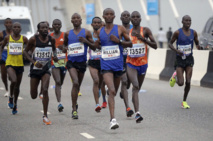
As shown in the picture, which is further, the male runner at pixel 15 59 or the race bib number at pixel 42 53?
the male runner at pixel 15 59

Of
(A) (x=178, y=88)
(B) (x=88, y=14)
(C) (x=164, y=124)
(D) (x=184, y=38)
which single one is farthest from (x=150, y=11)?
(C) (x=164, y=124)

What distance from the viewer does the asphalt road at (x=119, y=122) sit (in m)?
10.1

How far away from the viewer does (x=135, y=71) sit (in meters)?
11.8

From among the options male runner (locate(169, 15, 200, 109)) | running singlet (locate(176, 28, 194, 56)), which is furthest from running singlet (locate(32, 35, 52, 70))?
running singlet (locate(176, 28, 194, 56))

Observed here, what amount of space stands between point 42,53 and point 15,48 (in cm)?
158

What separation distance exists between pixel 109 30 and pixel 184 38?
3334mm

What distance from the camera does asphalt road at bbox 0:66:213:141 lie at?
33.2 ft

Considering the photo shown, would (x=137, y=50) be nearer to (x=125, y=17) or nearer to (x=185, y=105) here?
(x=125, y=17)

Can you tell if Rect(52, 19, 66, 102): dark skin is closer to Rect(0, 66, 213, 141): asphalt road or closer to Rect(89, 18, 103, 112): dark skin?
Rect(0, 66, 213, 141): asphalt road

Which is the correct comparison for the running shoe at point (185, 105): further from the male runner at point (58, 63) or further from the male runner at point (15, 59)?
the male runner at point (15, 59)

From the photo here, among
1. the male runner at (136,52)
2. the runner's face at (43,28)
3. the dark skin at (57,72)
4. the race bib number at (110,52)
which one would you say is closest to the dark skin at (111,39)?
the race bib number at (110,52)

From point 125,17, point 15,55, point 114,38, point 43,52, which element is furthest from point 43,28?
point 125,17

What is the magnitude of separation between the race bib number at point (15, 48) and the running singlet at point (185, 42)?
10.7 feet

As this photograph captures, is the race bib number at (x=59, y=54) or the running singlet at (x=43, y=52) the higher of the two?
the running singlet at (x=43, y=52)
